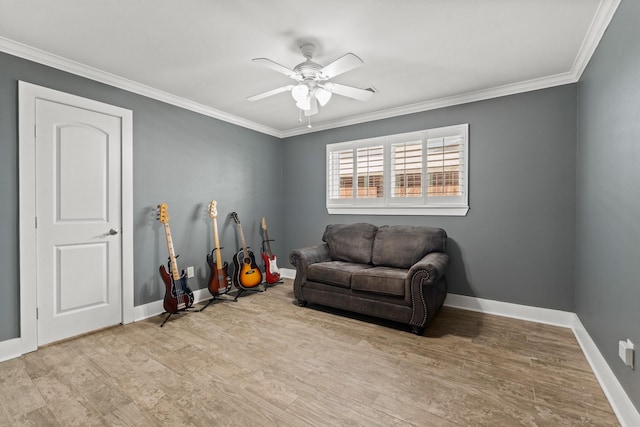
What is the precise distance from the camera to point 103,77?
294 cm

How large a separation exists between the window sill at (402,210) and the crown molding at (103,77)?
200 cm

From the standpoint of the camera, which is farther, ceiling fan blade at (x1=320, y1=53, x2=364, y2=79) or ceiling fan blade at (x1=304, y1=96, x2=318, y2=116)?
ceiling fan blade at (x1=304, y1=96, x2=318, y2=116)

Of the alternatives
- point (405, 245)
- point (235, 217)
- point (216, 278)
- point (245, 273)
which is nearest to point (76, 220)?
point (216, 278)

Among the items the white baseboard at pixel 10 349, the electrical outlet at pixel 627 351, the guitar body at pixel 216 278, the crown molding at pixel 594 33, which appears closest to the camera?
the electrical outlet at pixel 627 351

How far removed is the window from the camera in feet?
11.8

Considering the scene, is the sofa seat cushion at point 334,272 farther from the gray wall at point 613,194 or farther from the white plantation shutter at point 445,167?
the gray wall at point 613,194

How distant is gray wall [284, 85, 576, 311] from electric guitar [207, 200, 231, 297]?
2.54 meters

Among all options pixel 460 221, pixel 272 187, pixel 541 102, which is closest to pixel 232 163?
pixel 272 187

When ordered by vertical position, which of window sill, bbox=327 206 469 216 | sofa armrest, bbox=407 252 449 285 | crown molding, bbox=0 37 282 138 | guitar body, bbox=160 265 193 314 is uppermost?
crown molding, bbox=0 37 282 138

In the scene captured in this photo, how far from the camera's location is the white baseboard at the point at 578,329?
64.7 inches

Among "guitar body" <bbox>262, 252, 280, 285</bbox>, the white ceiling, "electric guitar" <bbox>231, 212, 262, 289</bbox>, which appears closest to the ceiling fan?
the white ceiling

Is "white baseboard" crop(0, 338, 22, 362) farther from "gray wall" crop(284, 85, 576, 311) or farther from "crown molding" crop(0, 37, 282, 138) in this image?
"gray wall" crop(284, 85, 576, 311)

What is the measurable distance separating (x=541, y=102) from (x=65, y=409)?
468 cm

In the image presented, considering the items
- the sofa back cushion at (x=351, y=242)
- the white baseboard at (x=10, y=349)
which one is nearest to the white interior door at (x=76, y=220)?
the white baseboard at (x=10, y=349)
